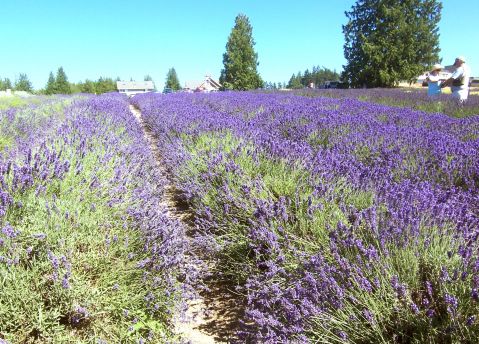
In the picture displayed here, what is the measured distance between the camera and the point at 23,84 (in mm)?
78312

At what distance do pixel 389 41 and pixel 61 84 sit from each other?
5937 centimetres

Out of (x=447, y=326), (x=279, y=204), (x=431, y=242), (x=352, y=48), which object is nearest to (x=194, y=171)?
(x=279, y=204)

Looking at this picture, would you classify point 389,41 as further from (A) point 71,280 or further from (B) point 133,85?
(B) point 133,85

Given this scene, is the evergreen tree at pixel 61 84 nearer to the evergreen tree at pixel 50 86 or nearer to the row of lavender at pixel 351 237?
the evergreen tree at pixel 50 86

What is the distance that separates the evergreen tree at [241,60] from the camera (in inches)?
1531

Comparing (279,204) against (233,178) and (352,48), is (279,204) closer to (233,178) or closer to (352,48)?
(233,178)

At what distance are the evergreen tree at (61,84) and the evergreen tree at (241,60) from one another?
4220cm

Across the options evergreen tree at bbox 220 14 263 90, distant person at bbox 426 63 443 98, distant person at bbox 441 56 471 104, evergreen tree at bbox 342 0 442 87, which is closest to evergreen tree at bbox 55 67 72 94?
evergreen tree at bbox 220 14 263 90

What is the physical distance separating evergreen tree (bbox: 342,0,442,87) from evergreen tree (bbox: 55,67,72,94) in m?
53.9

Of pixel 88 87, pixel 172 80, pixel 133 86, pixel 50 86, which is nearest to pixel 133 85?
pixel 133 86

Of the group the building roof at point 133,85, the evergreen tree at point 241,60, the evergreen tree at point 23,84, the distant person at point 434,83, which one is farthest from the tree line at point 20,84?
the distant person at point 434,83

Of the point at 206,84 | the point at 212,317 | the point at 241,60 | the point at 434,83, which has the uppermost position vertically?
the point at 241,60

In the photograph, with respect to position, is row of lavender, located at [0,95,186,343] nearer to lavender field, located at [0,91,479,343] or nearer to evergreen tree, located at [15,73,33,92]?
lavender field, located at [0,91,479,343]

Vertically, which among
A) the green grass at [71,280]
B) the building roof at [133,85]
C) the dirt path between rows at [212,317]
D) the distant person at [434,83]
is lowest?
the dirt path between rows at [212,317]
